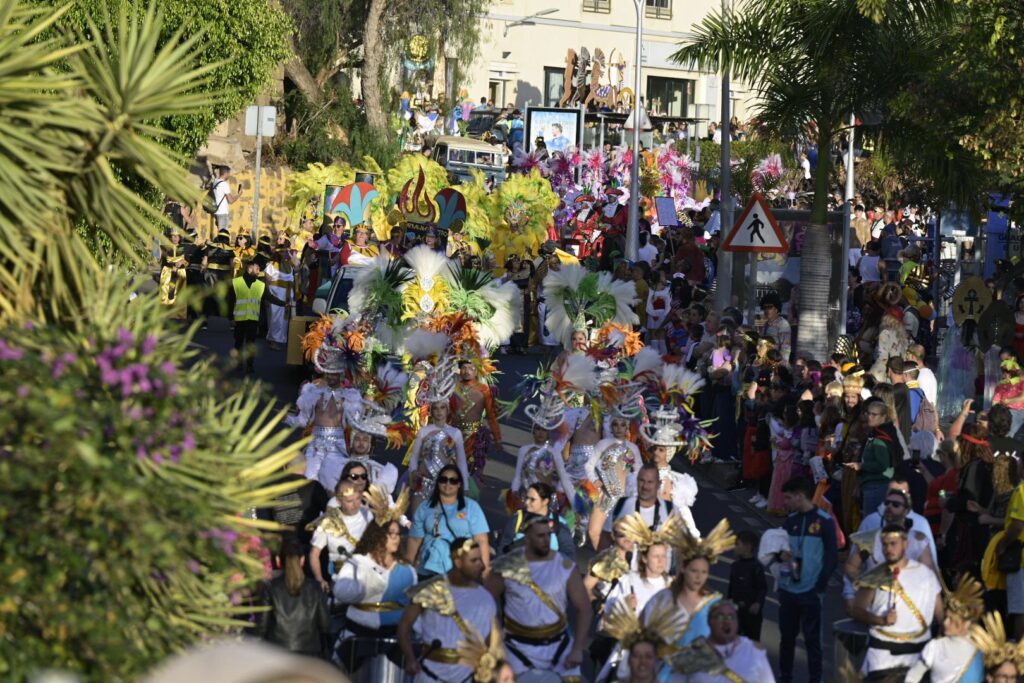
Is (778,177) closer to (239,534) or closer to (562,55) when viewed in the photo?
(562,55)

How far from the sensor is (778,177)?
48.1 metres

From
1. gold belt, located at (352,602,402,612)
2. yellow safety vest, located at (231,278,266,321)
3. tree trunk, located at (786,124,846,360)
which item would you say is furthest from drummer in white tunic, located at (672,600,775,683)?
yellow safety vest, located at (231,278,266,321)

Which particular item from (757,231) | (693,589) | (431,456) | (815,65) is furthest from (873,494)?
(815,65)

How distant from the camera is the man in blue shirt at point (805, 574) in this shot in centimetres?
1180

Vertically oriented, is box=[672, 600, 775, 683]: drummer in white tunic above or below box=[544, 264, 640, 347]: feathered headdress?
below

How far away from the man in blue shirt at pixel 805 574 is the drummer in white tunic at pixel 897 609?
1149 millimetres

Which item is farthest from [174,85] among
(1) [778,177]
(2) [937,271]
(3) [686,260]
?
(1) [778,177]

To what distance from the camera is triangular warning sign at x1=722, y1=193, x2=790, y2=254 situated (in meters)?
21.5

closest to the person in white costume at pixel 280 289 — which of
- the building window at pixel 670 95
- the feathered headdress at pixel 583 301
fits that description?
the feathered headdress at pixel 583 301

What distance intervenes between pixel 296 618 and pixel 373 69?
42.1 meters

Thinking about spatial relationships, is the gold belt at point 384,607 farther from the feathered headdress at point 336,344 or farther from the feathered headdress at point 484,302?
the feathered headdress at point 484,302

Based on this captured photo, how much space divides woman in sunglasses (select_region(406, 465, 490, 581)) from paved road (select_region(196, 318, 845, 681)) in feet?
4.74

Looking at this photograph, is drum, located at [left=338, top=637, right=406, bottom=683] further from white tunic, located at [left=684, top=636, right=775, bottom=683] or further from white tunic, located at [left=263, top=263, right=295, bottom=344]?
A: white tunic, located at [left=263, top=263, right=295, bottom=344]

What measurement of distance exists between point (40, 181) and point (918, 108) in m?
15.7
